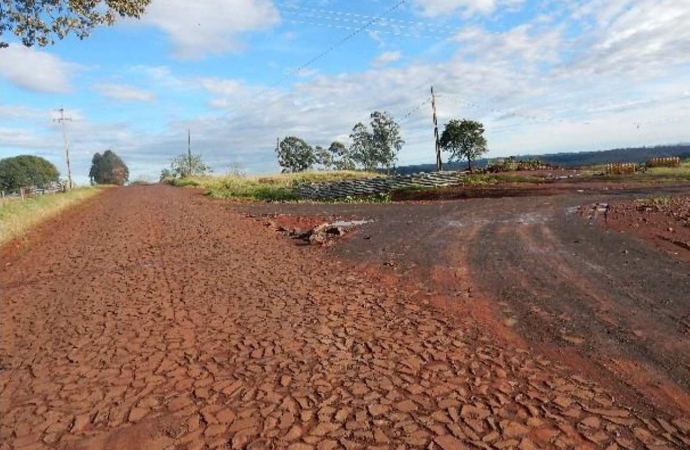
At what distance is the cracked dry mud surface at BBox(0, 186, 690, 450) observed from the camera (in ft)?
12.6

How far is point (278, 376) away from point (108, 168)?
159m

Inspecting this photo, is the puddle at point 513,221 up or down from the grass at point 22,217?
down

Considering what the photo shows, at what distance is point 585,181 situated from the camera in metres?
28.2

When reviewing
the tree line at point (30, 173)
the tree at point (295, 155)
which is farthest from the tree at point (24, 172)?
the tree at point (295, 155)

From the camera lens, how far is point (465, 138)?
44.8 m

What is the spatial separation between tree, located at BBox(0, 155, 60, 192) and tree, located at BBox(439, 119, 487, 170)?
10645cm

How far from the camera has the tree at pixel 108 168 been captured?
143 metres

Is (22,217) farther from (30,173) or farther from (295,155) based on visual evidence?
(30,173)

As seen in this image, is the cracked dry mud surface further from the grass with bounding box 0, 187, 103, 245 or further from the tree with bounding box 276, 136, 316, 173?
the tree with bounding box 276, 136, 316, 173

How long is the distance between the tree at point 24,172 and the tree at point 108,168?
604 inches

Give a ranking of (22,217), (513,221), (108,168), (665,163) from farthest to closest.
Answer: (108,168) < (665,163) < (22,217) < (513,221)

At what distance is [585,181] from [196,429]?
28606 mm

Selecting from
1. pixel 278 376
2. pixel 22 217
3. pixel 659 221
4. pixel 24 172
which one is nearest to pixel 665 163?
pixel 659 221

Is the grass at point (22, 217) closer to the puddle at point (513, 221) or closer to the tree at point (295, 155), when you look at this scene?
the puddle at point (513, 221)
